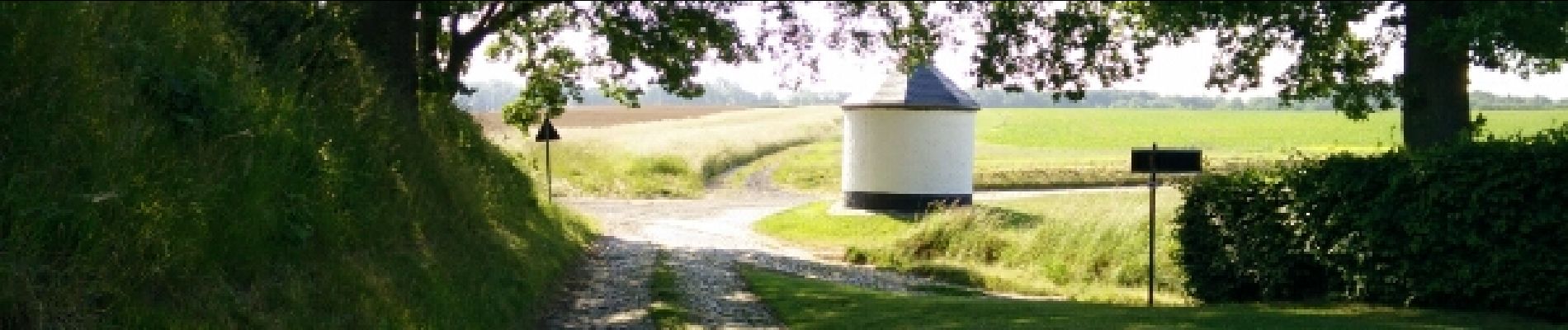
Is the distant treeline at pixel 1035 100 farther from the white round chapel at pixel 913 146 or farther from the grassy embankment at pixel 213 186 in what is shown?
the grassy embankment at pixel 213 186

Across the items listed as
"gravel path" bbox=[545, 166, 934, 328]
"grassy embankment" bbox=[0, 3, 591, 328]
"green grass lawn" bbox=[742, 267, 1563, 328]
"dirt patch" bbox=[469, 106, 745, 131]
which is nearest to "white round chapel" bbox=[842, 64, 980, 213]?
"gravel path" bbox=[545, 166, 934, 328]

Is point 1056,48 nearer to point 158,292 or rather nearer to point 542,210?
→ point 542,210

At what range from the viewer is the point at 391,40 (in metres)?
13.9

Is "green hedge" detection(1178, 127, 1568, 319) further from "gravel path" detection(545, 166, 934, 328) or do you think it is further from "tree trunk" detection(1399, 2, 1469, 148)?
"gravel path" detection(545, 166, 934, 328)

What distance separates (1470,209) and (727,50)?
30.3ft

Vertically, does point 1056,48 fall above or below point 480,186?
above

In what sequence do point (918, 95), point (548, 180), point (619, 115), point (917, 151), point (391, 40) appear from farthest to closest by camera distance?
1. point (619, 115)
2. point (918, 95)
3. point (917, 151)
4. point (548, 180)
5. point (391, 40)

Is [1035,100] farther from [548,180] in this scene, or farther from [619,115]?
[548,180]

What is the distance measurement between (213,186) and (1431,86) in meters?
12.4

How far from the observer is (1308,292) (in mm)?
12570

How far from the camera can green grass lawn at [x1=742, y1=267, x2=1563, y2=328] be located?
1014 cm

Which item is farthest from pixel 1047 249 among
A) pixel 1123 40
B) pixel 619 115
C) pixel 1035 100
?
pixel 1035 100

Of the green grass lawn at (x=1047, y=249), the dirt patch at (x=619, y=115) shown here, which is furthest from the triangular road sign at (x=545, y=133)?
the dirt patch at (x=619, y=115)

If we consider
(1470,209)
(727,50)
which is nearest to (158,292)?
(1470,209)
